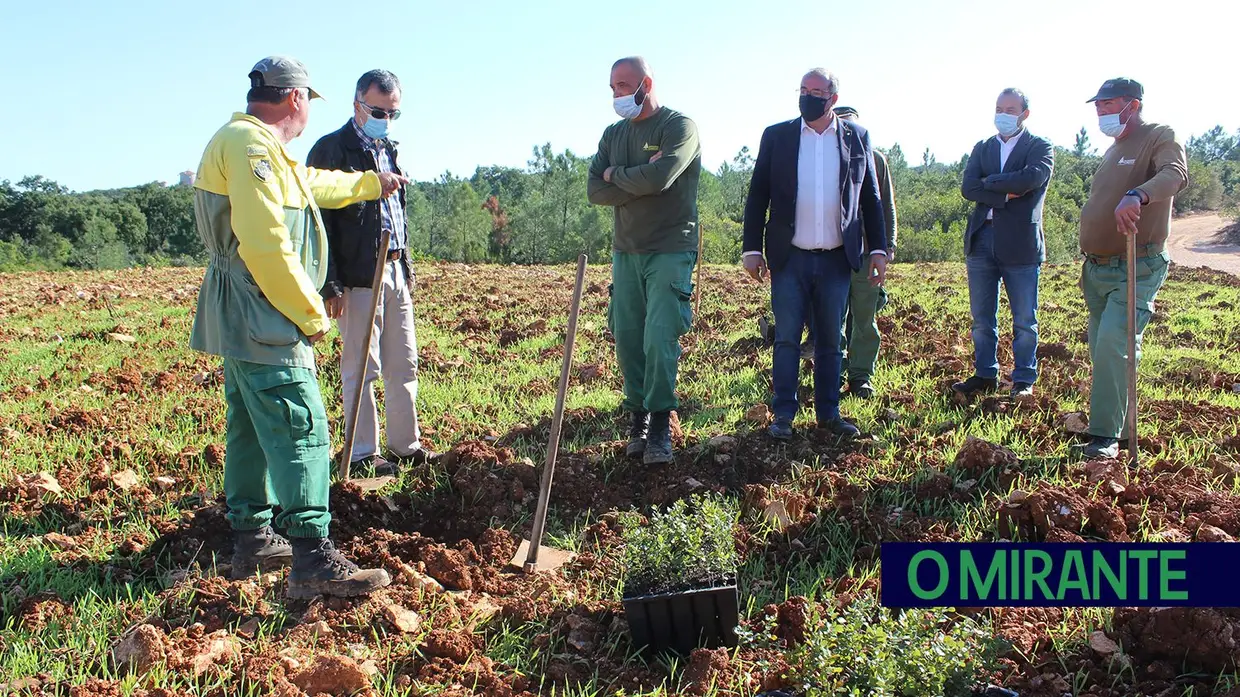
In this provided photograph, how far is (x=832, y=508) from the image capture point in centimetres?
382

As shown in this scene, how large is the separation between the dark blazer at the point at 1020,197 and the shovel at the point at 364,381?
364 centimetres

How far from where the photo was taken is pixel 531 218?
48.0 meters

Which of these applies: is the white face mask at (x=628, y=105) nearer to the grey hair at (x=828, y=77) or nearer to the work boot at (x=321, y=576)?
the grey hair at (x=828, y=77)

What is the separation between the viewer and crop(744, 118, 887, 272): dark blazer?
458cm

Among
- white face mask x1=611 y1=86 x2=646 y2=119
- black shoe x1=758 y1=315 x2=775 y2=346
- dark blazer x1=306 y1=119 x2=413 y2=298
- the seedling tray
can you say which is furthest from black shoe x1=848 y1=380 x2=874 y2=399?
dark blazer x1=306 y1=119 x2=413 y2=298

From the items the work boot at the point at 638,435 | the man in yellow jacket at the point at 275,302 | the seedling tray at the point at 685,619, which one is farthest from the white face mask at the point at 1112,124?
the man in yellow jacket at the point at 275,302

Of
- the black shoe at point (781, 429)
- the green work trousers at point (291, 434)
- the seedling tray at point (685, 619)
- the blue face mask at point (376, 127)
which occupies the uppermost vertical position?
the blue face mask at point (376, 127)

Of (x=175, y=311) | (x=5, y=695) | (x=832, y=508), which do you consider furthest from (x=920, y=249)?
(x=5, y=695)

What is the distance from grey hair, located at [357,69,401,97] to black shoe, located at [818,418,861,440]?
9.66 ft

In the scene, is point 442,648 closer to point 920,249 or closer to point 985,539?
point 985,539

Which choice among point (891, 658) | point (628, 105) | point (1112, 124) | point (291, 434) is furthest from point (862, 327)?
point (291, 434)

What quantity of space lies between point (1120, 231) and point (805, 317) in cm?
161

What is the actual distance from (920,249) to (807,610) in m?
25.7

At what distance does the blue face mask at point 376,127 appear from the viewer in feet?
13.7
